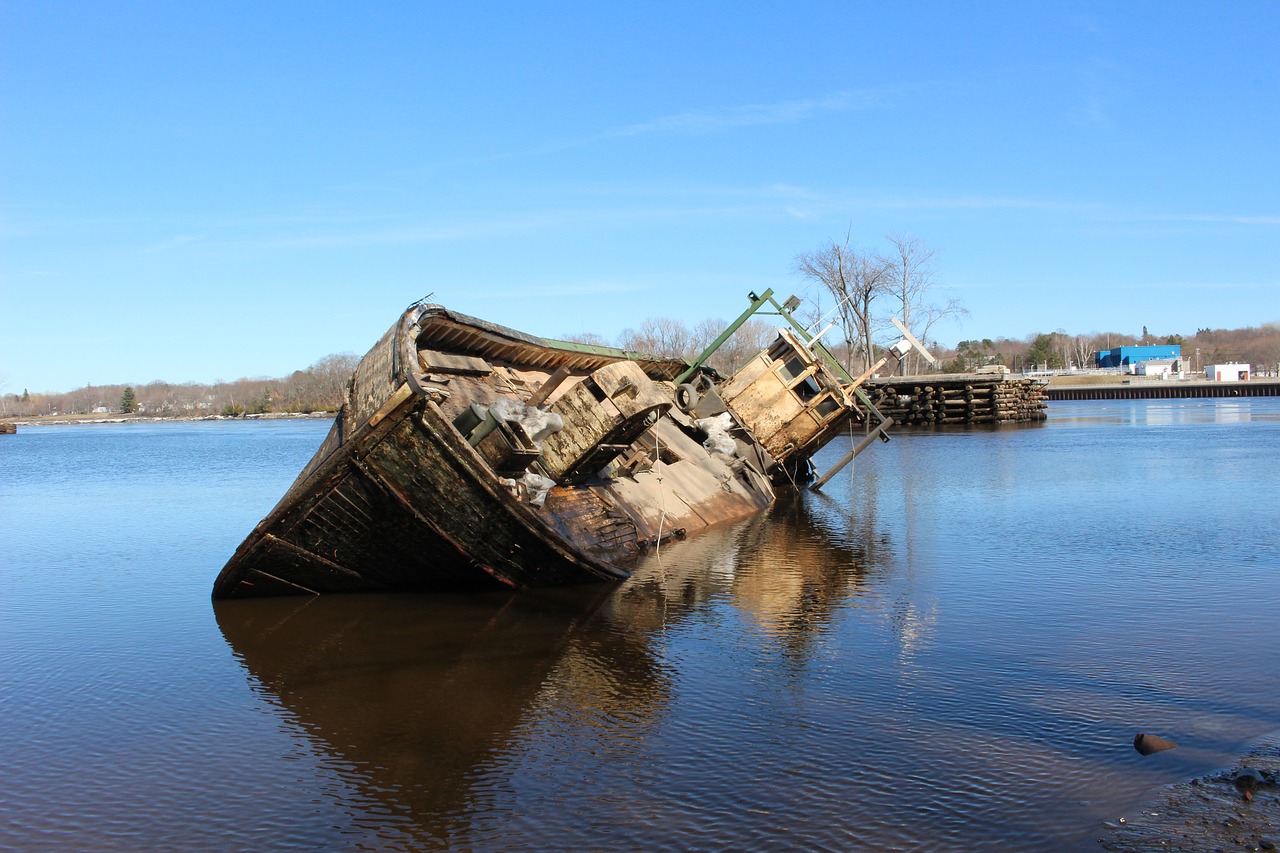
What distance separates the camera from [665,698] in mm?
7355

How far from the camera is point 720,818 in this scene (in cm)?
532

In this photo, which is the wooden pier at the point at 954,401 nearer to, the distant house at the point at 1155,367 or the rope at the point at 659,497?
the rope at the point at 659,497

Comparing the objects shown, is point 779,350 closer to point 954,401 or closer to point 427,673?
point 427,673

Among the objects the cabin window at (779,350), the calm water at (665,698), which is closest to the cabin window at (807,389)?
the cabin window at (779,350)

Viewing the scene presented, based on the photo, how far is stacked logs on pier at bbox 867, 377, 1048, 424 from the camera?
54.0m

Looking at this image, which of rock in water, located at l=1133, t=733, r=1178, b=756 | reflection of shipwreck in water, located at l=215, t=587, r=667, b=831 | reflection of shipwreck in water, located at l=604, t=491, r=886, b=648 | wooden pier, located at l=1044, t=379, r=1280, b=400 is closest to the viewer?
rock in water, located at l=1133, t=733, r=1178, b=756

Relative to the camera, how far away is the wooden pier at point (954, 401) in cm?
5406

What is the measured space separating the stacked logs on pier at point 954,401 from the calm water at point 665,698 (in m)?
39.7

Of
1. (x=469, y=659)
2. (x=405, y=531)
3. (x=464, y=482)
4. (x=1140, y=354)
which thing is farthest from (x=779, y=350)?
(x=1140, y=354)

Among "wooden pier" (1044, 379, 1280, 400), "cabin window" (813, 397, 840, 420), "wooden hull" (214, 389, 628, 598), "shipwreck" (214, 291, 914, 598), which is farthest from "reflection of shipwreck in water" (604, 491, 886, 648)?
"wooden pier" (1044, 379, 1280, 400)

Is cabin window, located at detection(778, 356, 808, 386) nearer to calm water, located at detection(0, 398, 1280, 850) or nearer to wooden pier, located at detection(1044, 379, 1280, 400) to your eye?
calm water, located at detection(0, 398, 1280, 850)

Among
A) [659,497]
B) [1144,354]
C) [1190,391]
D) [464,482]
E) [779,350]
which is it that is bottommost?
[1190,391]

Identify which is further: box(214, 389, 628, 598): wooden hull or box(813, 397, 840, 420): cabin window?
box(813, 397, 840, 420): cabin window

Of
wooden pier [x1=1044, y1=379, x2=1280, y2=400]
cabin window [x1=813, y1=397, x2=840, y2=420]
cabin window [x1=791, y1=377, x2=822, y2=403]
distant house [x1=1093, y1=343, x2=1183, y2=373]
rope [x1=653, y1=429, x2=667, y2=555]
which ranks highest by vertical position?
distant house [x1=1093, y1=343, x2=1183, y2=373]
